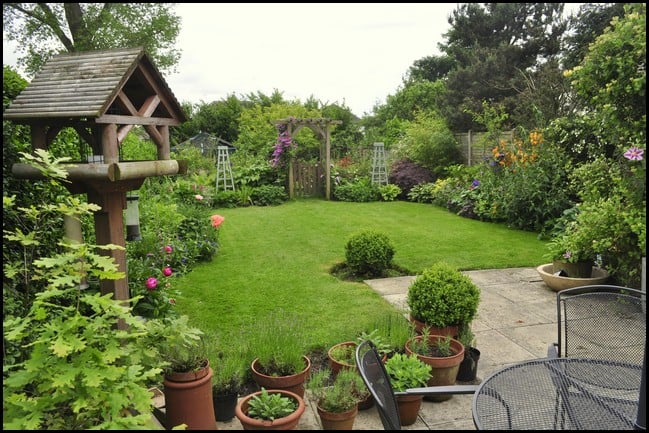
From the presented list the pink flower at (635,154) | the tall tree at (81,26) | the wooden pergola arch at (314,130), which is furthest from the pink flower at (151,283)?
the wooden pergola arch at (314,130)

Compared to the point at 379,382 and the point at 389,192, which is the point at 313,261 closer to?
the point at 379,382

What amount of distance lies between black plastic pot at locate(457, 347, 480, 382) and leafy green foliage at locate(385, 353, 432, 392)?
378 millimetres

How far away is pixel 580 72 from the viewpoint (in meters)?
3.47

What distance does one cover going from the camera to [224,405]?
2486 millimetres

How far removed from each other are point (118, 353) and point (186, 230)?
436 centimetres

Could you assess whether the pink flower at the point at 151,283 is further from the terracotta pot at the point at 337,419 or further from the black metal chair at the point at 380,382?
the black metal chair at the point at 380,382

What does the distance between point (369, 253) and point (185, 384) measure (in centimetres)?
315

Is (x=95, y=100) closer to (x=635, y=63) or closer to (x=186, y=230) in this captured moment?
(x=635, y=63)

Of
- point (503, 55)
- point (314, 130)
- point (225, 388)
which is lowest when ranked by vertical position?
point (225, 388)

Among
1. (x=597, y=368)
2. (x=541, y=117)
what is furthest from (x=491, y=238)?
(x=597, y=368)


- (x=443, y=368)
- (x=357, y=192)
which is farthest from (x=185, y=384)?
(x=357, y=192)

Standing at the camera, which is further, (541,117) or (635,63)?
(541,117)

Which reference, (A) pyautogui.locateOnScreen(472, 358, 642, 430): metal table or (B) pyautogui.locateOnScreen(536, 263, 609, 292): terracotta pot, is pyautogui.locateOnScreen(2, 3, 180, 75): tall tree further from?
(A) pyautogui.locateOnScreen(472, 358, 642, 430): metal table

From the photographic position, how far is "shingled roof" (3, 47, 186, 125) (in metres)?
2.33
